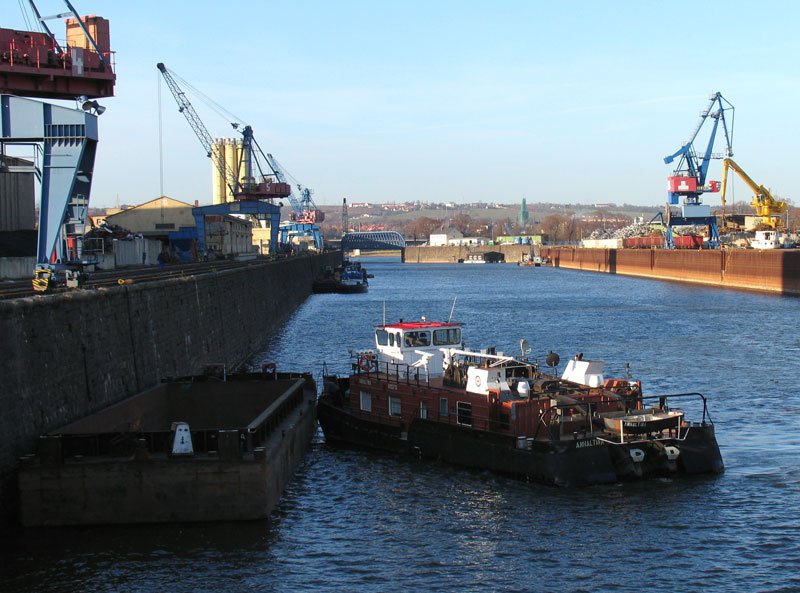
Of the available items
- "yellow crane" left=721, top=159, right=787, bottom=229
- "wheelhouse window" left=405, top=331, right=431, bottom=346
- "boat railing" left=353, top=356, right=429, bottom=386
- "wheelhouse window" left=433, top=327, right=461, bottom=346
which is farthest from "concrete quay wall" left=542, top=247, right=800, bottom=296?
"boat railing" left=353, top=356, right=429, bottom=386

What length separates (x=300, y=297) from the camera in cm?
10925

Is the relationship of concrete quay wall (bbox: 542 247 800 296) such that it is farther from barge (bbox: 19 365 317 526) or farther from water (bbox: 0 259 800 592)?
barge (bbox: 19 365 317 526)

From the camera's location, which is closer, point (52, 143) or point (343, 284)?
point (52, 143)

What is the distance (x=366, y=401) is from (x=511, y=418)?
21.8ft

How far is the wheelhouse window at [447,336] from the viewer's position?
3225 centimetres

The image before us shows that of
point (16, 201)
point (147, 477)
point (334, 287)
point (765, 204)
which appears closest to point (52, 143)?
point (147, 477)

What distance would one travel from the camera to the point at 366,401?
3169 centimetres

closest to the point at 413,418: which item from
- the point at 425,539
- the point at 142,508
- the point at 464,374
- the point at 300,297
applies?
the point at 464,374

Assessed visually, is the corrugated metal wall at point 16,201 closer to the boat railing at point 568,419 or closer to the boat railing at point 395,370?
the boat railing at point 395,370

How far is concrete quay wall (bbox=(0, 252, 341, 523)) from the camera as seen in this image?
21578mm

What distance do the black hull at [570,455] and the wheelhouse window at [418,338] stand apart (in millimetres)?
3687

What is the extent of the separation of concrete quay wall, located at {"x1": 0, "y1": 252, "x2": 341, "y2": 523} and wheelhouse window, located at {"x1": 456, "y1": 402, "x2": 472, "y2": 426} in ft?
30.8

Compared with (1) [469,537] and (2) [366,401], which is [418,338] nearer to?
(2) [366,401]

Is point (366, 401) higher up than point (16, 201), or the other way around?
point (16, 201)
